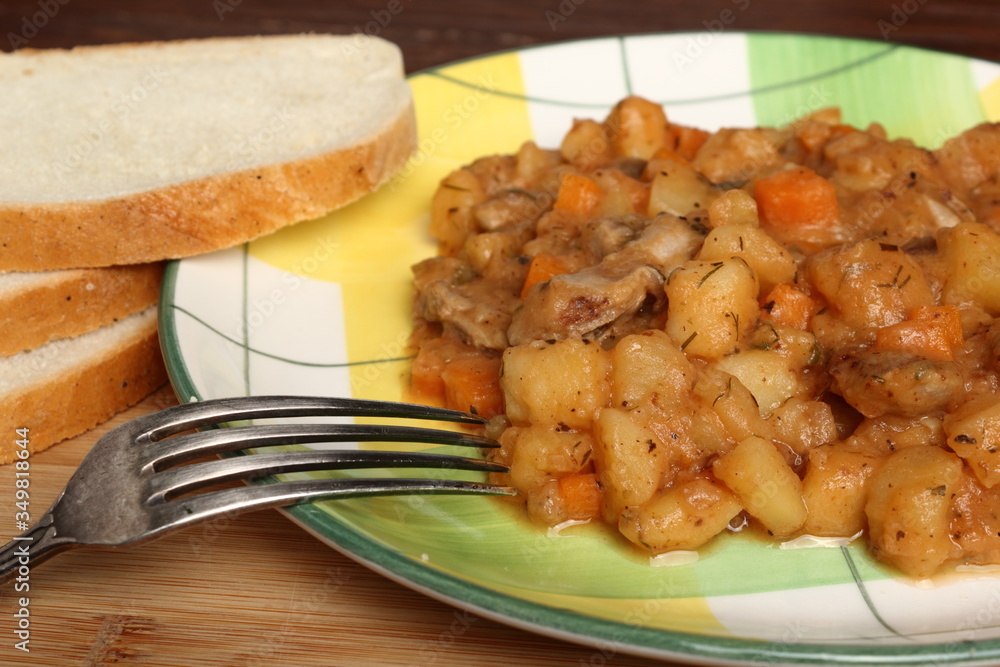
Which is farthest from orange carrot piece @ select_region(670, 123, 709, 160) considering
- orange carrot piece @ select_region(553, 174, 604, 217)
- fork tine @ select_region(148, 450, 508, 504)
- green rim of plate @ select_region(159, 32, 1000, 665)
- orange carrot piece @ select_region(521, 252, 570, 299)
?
green rim of plate @ select_region(159, 32, 1000, 665)

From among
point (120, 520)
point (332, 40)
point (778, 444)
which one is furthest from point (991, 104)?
point (120, 520)

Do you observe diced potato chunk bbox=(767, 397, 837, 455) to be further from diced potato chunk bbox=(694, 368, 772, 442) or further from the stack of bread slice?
the stack of bread slice

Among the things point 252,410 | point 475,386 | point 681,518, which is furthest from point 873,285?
point 252,410

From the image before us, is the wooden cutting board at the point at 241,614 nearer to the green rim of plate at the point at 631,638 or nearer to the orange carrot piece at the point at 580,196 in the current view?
the green rim of plate at the point at 631,638

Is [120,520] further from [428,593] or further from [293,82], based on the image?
[293,82]

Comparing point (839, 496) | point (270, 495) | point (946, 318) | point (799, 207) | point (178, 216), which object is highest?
point (178, 216)

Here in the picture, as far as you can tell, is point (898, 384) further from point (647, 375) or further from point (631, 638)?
point (631, 638)
